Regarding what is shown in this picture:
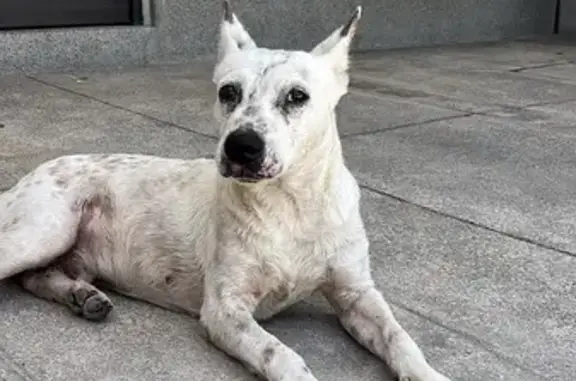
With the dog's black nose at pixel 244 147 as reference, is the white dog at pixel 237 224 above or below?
below

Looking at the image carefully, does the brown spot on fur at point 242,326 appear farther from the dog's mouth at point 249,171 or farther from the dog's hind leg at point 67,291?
the dog's hind leg at point 67,291

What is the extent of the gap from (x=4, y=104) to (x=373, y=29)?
17.0 feet

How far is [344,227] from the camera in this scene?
3676 millimetres

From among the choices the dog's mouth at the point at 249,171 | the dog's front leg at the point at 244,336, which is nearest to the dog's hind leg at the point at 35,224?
the dog's front leg at the point at 244,336

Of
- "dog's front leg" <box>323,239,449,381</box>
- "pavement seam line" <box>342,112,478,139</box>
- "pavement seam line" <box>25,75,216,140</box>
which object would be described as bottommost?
"pavement seam line" <box>342,112,478,139</box>

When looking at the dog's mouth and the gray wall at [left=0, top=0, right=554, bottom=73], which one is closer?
the dog's mouth

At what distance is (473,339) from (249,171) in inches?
43.6

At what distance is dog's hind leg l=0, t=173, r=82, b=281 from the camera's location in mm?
3922

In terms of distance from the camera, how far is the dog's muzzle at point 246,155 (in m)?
3.23

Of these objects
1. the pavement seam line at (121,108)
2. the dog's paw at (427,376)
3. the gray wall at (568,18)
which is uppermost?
the dog's paw at (427,376)

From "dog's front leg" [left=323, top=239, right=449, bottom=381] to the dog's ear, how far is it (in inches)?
34.6

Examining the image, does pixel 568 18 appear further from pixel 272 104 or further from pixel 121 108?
pixel 272 104

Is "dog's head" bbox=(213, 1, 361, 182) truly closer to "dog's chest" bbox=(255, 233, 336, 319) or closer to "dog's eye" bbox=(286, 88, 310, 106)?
"dog's eye" bbox=(286, 88, 310, 106)

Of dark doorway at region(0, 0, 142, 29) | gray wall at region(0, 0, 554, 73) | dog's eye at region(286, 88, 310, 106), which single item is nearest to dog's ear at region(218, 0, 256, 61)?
dog's eye at region(286, 88, 310, 106)
